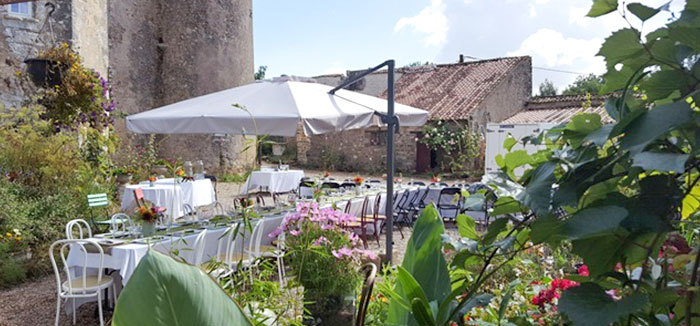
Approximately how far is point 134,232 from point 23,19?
18.3ft

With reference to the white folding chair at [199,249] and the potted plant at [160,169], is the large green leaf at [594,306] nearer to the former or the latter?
the white folding chair at [199,249]

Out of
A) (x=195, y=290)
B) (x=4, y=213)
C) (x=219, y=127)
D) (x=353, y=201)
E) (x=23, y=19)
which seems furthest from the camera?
(x=23, y=19)

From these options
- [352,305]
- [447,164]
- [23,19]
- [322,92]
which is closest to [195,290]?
[352,305]

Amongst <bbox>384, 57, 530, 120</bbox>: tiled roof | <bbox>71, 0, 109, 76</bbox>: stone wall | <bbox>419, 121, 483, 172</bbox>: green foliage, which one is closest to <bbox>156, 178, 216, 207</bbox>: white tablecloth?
<bbox>71, 0, 109, 76</bbox>: stone wall

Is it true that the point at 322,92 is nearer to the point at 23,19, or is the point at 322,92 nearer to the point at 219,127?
the point at 219,127

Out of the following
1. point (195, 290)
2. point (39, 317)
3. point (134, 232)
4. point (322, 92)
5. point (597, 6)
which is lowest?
point (39, 317)

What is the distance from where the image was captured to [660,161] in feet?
1.36

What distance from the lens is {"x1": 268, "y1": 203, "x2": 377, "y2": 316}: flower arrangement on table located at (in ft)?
7.31

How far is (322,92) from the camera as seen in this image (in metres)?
6.07

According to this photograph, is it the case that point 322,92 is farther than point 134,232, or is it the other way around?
point 322,92

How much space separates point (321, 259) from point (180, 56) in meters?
13.8

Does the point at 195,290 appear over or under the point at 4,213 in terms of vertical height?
over

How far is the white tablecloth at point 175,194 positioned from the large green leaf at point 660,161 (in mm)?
7125

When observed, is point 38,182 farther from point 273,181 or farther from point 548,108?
point 548,108
